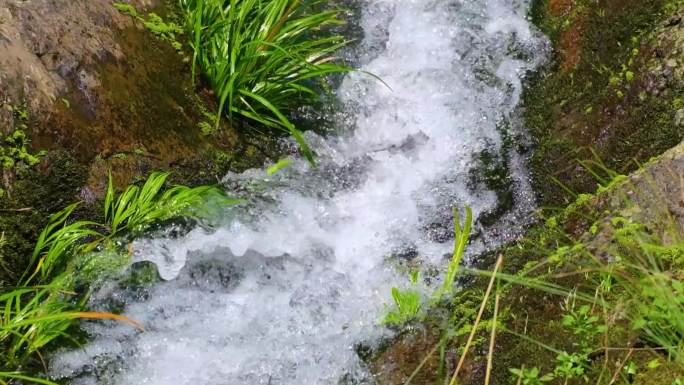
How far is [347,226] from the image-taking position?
11.9 ft

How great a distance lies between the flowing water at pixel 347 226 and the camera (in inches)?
114

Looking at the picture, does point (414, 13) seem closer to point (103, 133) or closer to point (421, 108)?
point (421, 108)

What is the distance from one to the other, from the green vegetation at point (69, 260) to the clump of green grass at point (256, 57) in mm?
632

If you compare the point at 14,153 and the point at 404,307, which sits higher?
the point at 404,307

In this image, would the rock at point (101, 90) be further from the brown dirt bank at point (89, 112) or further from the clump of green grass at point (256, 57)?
the clump of green grass at point (256, 57)

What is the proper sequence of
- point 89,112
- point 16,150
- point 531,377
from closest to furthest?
point 531,377
point 16,150
point 89,112

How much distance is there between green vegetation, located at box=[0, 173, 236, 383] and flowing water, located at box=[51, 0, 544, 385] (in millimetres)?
116

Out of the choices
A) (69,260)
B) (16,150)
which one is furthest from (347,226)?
(16,150)

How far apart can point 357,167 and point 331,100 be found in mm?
544

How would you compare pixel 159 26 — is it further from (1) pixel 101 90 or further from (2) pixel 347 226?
(2) pixel 347 226

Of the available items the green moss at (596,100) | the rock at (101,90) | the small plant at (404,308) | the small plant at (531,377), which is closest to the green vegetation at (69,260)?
the rock at (101,90)

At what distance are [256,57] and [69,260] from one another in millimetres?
1565

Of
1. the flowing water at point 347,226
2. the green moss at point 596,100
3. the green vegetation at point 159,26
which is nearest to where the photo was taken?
the flowing water at point 347,226

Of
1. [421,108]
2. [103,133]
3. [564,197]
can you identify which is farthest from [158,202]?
[564,197]
